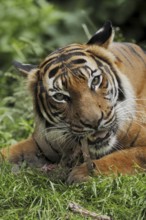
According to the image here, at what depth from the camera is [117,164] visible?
254 inches

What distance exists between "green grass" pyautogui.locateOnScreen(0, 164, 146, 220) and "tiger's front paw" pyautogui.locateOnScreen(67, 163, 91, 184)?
0.08 meters

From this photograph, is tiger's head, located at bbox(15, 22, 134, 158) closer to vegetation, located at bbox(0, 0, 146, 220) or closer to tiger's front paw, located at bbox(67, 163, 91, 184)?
tiger's front paw, located at bbox(67, 163, 91, 184)

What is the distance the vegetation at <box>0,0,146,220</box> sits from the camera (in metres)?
5.89

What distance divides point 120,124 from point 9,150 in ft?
3.68

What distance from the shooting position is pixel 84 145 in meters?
6.31

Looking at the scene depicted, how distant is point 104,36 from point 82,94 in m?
0.64

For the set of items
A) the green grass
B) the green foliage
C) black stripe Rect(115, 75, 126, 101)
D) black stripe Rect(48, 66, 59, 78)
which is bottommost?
the green grass

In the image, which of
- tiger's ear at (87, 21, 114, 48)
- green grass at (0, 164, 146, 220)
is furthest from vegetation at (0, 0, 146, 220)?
tiger's ear at (87, 21, 114, 48)

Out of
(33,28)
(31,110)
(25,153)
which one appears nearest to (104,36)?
(25,153)

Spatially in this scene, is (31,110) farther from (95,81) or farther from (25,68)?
(95,81)

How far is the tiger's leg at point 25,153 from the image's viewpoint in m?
7.05

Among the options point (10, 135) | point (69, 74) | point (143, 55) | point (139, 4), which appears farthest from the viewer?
point (139, 4)

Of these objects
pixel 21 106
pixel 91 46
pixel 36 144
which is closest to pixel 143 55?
pixel 91 46

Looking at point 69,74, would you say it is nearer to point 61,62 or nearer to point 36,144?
point 61,62
